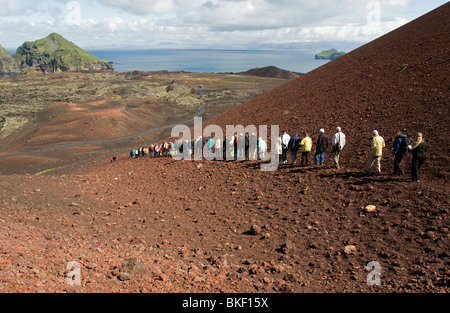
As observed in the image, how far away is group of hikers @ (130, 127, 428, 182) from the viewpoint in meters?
10.0

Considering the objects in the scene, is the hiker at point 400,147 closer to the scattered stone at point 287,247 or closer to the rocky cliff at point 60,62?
the scattered stone at point 287,247

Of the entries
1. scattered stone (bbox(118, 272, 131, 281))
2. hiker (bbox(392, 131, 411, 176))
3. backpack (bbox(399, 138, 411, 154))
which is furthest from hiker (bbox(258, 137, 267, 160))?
scattered stone (bbox(118, 272, 131, 281))

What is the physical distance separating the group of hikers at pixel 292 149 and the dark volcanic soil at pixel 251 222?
537 mm

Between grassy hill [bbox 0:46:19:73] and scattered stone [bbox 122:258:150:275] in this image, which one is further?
grassy hill [bbox 0:46:19:73]

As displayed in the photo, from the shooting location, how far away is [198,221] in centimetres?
1027

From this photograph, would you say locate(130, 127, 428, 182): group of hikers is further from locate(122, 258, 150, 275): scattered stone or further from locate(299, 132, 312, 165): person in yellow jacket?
locate(122, 258, 150, 275): scattered stone

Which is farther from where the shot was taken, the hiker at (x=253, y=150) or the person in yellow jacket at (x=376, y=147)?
the hiker at (x=253, y=150)

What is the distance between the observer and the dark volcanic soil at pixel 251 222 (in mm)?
6555

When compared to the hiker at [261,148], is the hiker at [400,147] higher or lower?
higher

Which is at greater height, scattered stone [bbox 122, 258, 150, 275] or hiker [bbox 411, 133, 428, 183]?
hiker [bbox 411, 133, 428, 183]

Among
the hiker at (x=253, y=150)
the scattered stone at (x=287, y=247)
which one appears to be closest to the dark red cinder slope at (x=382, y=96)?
the hiker at (x=253, y=150)

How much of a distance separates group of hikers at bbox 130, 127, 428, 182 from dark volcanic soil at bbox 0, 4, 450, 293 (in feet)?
1.76

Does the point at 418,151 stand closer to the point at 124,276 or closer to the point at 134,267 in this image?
the point at 134,267
